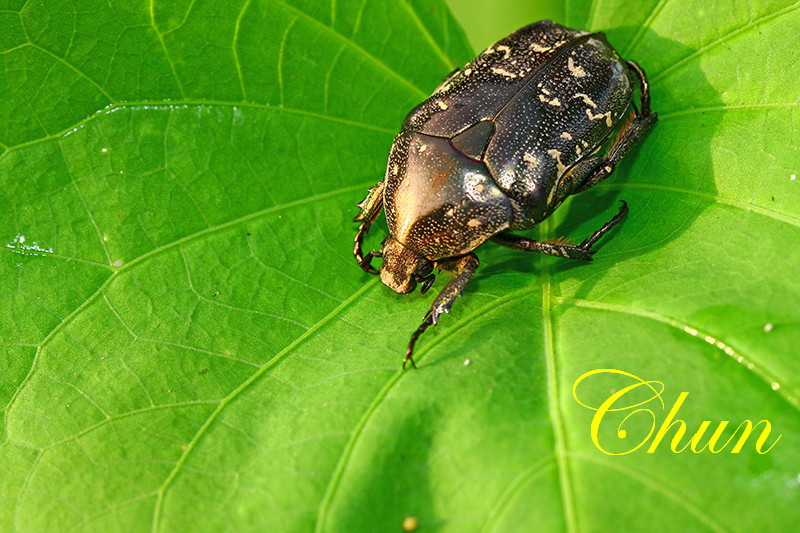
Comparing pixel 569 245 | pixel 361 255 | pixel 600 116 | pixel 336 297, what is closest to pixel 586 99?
pixel 600 116

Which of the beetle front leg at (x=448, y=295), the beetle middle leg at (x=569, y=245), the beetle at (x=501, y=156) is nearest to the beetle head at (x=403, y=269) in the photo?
the beetle at (x=501, y=156)

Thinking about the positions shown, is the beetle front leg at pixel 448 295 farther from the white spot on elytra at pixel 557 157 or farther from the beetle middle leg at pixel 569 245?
the white spot on elytra at pixel 557 157

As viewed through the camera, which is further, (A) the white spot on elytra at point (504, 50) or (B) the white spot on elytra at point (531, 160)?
(A) the white spot on elytra at point (504, 50)

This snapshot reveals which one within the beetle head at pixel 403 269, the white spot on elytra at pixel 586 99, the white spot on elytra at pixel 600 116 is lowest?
the beetle head at pixel 403 269

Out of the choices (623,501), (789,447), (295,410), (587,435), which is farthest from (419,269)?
(789,447)

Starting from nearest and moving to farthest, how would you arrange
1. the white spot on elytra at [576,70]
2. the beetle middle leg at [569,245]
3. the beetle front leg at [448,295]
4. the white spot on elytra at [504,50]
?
the beetle front leg at [448,295]
the beetle middle leg at [569,245]
the white spot on elytra at [576,70]
the white spot on elytra at [504,50]

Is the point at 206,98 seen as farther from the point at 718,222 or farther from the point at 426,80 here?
the point at 718,222

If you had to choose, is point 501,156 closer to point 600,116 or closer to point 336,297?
point 600,116
